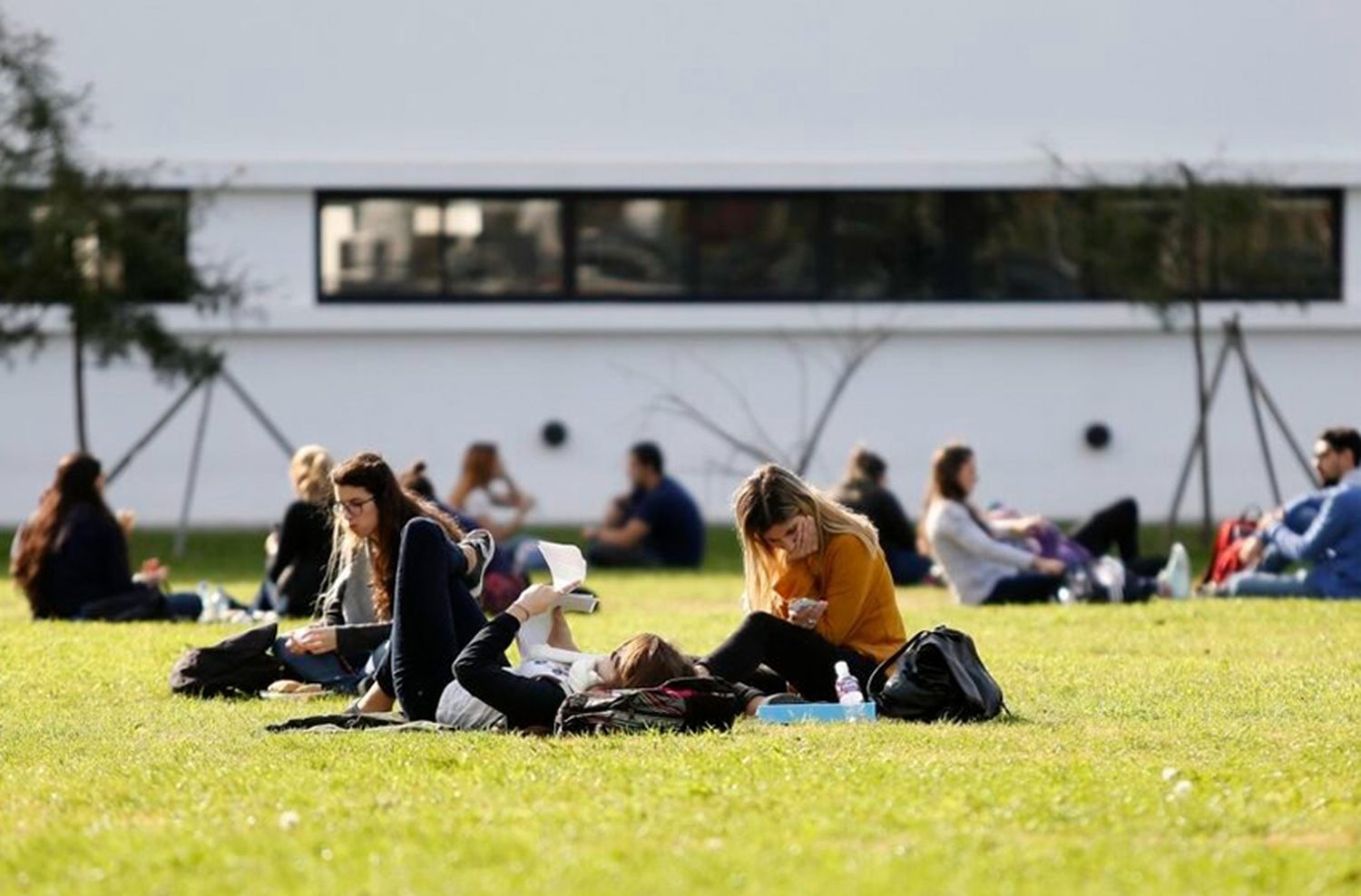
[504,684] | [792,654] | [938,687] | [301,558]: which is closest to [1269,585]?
[301,558]

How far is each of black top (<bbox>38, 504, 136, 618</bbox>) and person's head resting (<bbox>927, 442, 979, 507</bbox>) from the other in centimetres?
538

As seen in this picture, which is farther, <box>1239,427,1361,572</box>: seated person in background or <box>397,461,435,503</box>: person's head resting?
<box>1239,427,1361,572</box>: seated person in background

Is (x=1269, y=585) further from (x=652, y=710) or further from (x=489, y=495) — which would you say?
(x=652, y=710)

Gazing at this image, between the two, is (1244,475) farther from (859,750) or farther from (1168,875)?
(1168,875)

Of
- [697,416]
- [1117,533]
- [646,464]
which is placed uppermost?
[646,464]

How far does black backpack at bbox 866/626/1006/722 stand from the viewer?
37.9ft

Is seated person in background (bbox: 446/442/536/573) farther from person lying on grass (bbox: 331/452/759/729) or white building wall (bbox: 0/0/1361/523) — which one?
person lying on grass (bbox: 331/452/759/729)

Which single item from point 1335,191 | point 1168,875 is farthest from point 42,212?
point 1168,875

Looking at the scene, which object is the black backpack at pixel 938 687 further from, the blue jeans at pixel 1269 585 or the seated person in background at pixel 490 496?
the seated person in background at pixel 490 496

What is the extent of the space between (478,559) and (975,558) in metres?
8.06

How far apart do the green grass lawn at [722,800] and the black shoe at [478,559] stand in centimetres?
107

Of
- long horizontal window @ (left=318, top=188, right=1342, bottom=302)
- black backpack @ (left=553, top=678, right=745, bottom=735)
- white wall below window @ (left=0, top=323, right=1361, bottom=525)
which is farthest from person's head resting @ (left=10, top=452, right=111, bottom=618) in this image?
long horizontal window @ (left=318, top=188, right=1342, bottom=302)

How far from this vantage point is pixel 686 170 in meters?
30.7

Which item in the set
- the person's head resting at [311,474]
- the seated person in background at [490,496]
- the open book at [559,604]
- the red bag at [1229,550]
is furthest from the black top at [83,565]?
the red bag at [1229,550]
